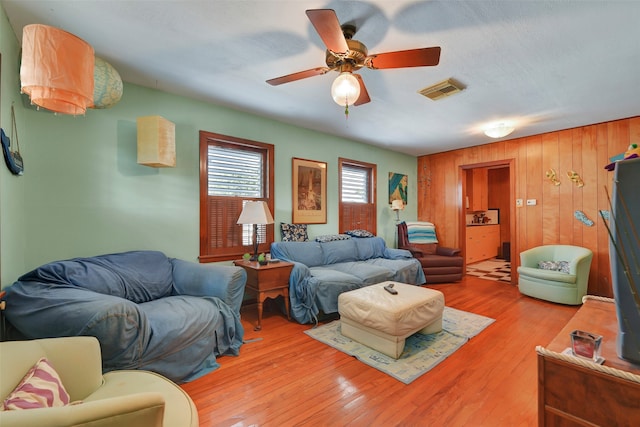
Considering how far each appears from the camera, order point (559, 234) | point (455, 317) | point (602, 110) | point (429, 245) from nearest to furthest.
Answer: point (455, 317)
point (602, 110)
point (559, 234)
point (429, 245)

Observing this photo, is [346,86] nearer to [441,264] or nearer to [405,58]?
[405,58]

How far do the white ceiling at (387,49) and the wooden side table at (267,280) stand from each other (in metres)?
1.87

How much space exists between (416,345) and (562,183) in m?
3.73

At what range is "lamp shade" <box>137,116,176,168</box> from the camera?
250cm

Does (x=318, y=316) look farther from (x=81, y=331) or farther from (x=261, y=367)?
(x=81, y=331)

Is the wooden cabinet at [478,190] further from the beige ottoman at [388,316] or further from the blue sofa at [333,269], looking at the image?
the beige ottoman at [388,316]

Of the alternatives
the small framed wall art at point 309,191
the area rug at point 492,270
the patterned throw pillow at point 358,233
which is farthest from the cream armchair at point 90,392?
the area rug at point 492,270

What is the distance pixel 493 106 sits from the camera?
10.7ft

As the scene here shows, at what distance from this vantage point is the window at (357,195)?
15.4ft

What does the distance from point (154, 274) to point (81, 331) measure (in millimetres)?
998

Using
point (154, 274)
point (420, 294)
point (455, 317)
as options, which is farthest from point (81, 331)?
point (455, 317)

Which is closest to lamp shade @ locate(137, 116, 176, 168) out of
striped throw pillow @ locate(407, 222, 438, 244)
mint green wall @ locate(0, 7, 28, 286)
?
mint green wall @ locate(0, 7, 28, 286)

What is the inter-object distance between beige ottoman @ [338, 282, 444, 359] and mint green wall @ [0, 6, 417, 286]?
73.4 inches

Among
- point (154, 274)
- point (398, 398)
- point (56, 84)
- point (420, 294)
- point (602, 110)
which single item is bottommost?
point (398, 398)
